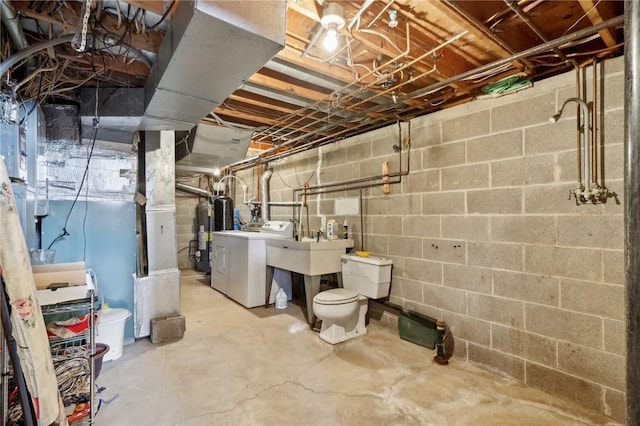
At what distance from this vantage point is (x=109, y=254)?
270 centimetres

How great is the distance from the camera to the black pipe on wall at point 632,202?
2.34 ft

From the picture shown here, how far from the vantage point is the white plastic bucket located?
2.38 m

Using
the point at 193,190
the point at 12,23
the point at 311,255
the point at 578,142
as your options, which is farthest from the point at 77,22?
the point at 193,190

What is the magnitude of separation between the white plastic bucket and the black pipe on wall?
9.83 feet

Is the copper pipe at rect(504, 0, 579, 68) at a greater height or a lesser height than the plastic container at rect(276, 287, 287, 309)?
greater

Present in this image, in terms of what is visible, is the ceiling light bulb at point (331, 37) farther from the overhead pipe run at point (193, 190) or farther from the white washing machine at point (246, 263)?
the overhead pipe run at point (193, 190)

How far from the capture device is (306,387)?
2.09 m

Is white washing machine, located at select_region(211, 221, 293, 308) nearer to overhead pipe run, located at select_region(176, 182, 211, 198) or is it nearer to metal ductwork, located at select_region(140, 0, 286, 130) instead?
metal ductwork, located at select_region(140, 0, 286, 130)

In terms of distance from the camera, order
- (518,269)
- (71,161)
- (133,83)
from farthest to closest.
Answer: (71,161) < (133,83) < (518,269)

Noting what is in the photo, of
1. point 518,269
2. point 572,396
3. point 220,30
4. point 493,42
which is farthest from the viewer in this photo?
point 518,269

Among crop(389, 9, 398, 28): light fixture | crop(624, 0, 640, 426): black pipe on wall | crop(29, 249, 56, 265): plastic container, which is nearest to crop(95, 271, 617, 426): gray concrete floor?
crop(29, 249, 56, 265): plastic container

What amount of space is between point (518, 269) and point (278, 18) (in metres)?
2.29

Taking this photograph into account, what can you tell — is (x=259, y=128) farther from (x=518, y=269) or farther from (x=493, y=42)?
(x=518, y=269)

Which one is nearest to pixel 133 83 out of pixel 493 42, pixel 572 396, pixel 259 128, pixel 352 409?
pixel 259 128
